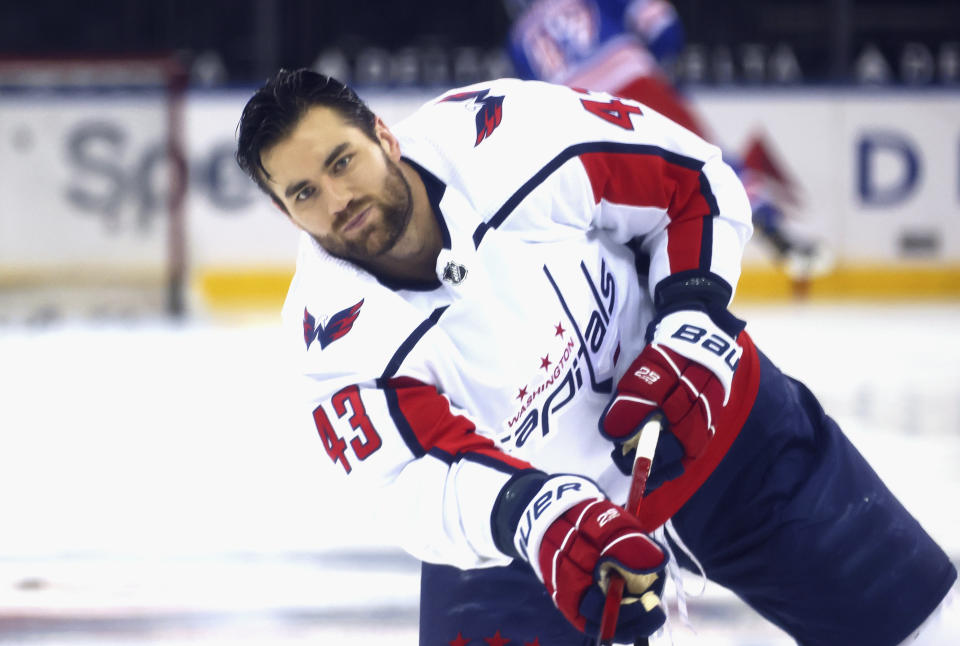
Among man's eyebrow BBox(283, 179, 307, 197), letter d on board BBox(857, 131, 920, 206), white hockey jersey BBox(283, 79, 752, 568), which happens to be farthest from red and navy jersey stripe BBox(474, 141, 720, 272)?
letter d on board BBox(857, 131, 920, 206)

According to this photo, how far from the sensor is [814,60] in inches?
297

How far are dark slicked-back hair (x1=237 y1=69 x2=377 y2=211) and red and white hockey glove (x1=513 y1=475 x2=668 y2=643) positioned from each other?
49 cm

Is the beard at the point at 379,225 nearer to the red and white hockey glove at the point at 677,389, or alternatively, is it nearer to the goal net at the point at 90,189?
the red and white hockey glove at the point at 677,389

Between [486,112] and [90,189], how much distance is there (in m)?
5.39

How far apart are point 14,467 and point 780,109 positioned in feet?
15.7

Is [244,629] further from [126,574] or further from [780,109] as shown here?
[780,109]

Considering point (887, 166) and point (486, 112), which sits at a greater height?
point (486, 112)

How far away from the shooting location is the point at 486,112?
150 cm

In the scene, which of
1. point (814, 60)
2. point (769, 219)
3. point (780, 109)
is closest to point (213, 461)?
point (769, 219)

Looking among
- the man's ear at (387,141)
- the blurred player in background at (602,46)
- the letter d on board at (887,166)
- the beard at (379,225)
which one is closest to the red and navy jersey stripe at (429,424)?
the beard at (379,225)

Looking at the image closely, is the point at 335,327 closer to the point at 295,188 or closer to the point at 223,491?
the point at 295,188

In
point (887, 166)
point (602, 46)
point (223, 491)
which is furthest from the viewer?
Answer: point (887, 166)

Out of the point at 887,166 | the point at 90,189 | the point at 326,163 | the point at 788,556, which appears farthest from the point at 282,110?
the point at 887,166

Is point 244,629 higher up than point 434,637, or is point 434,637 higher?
point 434,637
